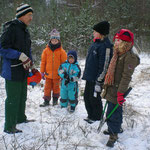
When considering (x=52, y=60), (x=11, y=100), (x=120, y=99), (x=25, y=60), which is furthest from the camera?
(x=52, y=60)

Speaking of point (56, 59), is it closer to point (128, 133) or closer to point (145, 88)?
point (128, 133)

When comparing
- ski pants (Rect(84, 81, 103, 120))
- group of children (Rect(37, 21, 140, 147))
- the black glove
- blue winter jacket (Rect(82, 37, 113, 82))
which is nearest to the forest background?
group of children (Rect(37, 21, 140, 147))

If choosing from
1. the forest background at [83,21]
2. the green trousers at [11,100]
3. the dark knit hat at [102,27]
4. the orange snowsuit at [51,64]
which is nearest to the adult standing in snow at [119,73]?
the dark knit hat at [102,27]

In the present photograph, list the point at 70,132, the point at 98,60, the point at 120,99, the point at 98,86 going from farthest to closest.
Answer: the point at 98,60, the point at 98,86, the point at 70,132, the point at 120,99

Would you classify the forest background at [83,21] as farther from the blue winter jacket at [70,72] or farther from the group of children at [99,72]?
the blue winter jacket at [70,72]

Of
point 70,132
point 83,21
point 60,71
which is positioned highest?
point 83,21

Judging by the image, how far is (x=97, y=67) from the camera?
3371mm

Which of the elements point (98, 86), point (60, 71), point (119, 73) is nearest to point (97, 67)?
point (98, 86)

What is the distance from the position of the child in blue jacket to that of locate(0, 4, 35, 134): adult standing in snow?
1.11 metres

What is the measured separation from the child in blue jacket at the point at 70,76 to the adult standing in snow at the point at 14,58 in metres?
1.11

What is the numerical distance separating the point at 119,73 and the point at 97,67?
2.46 feet

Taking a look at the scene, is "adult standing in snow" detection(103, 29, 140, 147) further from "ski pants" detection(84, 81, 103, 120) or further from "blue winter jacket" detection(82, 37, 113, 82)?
"ski pants" detection(84, 81, 103, 120)

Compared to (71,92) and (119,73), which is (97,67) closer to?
(119,73)

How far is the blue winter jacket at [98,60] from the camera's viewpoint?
10.4 ft
